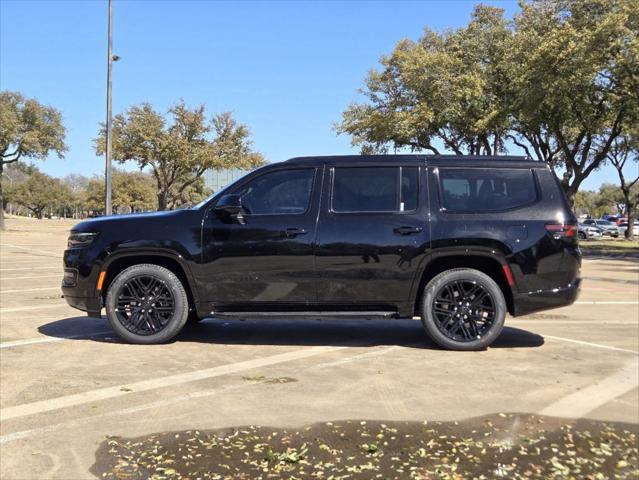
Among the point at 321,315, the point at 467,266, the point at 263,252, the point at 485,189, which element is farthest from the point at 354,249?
the point at 485,189

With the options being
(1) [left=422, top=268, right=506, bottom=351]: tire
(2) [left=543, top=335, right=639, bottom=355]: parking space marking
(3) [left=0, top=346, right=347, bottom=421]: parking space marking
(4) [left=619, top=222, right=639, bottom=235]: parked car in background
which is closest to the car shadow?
(2) [left=543, top=335, right=639, bottom=355]: parking space marking

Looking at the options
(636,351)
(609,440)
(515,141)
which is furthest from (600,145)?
(609,440)

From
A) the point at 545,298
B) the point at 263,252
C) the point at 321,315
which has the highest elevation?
the point at 263,252

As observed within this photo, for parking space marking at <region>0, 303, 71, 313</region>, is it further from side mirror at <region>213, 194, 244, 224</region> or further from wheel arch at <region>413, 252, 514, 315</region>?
wheel arch at <region>413, 252, 514, 315</region>

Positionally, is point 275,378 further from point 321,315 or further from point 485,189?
point 485,189

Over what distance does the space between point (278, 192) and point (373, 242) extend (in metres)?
1.15

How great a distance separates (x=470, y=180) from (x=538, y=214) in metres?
0.76

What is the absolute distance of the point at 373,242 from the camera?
603 centimetres

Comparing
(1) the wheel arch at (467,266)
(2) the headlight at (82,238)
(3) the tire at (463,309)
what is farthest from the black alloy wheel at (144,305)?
(3) the tire at (463,309)

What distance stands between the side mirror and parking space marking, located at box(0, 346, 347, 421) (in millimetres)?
1465

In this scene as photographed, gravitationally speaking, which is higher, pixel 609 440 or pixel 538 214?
pixel 538 214

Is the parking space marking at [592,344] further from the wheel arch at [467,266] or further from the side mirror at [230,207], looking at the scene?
the side mirror at [230,207]

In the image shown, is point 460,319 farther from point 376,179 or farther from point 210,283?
point 210,283

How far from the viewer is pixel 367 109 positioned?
35281 millimetres
